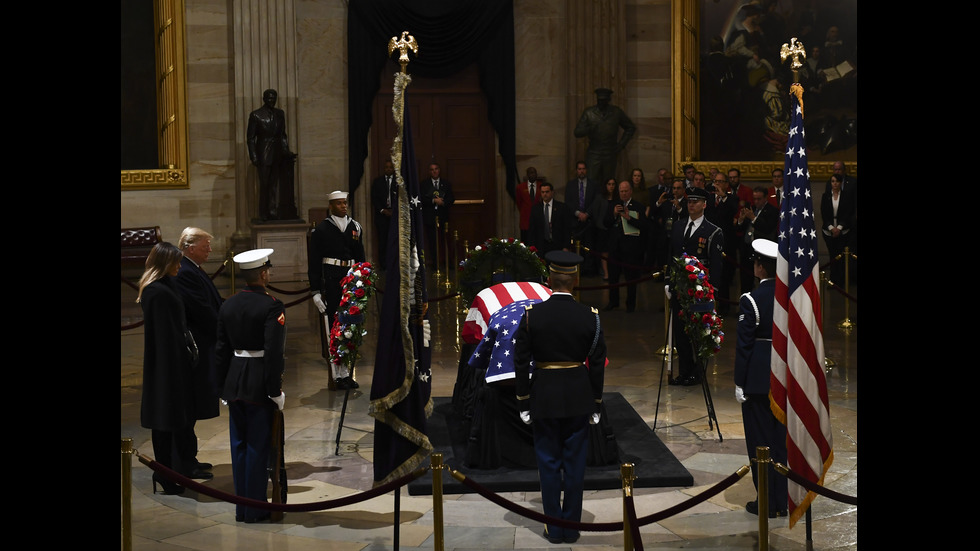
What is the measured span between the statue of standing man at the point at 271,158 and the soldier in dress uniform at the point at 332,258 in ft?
24.5

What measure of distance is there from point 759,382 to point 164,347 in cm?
410

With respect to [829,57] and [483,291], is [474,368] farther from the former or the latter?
[829,57]

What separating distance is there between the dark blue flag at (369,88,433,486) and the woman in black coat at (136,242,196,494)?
4.63 ft

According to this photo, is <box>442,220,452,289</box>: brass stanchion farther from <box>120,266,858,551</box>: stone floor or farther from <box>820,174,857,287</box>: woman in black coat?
<box>820,174,857,287</box>: woman in black coat

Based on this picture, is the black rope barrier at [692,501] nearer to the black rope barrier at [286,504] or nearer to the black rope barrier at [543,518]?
the black rope barrier at [543,518]

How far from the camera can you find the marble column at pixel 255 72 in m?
19.2

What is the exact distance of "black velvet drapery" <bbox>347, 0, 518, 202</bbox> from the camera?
20000 millimetres

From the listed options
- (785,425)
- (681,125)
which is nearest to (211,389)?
(785,425)

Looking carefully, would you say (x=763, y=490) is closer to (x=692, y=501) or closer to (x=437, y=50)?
(x=692, y=501)

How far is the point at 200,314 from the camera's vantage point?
853 cm

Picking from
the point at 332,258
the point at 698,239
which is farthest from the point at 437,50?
the point at 698,239

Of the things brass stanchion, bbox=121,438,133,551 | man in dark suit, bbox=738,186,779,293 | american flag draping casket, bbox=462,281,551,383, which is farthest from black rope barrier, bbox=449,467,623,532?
man in dark suit, bbox=738,186,779,293

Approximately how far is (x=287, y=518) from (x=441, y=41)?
13677 mm

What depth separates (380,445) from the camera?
8172 millimetres
